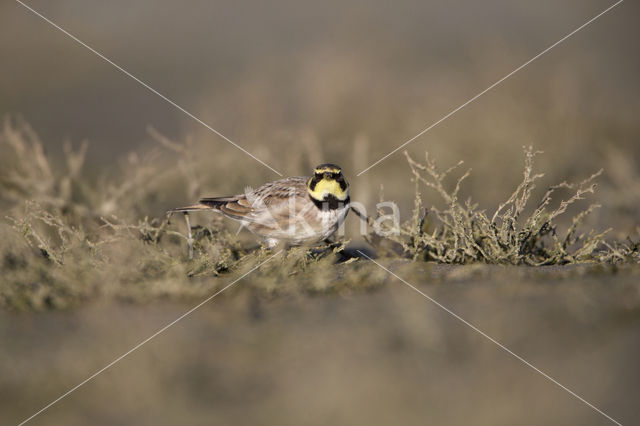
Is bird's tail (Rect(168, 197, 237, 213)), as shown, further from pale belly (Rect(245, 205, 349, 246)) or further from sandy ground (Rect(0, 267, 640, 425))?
sandy ground (Rect(0, 267, 640, 425))

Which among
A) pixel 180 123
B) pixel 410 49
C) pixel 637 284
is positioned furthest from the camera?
pixel 410 49

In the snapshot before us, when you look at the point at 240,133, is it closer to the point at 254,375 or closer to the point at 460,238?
the point at 460,238

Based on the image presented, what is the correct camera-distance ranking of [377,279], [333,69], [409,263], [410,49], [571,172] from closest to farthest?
1. [377,279]
2. [409,263]
3. [571,172]
4. [333,69]
5. [410,49]

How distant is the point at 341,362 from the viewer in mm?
2893

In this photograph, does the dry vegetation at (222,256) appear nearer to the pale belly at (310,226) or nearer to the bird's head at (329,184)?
the pale belly at (310,226)

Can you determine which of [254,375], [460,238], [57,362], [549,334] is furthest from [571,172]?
[57,362]

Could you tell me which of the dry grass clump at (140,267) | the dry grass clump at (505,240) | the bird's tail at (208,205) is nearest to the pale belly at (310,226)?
the dry grass clump at (140,267)

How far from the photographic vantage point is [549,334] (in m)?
3.04

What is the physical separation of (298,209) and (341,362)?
1572mm

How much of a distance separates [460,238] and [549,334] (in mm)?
1384

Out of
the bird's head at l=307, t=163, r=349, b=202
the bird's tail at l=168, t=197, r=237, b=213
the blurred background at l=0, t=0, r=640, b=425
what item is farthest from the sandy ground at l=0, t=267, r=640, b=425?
the bird's tail at l=168, t=197, r=237, b=213

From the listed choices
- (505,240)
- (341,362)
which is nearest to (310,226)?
(505,240)

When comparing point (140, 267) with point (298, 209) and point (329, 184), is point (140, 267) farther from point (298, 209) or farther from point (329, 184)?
point (329, 184)

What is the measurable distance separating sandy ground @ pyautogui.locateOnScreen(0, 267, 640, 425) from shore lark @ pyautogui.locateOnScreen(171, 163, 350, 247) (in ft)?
2.76
